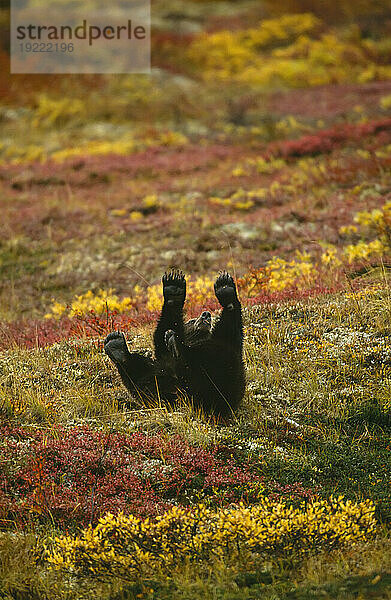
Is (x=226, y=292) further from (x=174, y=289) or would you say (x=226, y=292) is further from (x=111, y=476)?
(x=111, y=476)

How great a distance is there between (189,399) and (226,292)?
45.5 inches

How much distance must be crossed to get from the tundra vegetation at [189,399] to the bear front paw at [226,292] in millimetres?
1098

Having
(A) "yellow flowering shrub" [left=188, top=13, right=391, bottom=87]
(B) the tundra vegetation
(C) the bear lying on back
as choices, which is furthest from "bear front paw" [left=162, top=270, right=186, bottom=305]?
(A) "yellow flowering shrub" [left=188, top=13, right=391, bottom=87]

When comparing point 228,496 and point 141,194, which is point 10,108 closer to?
point 141,194

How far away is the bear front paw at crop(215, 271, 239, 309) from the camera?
584 centimetres

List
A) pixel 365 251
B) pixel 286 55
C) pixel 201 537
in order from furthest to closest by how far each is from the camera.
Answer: pixel 286 55
pixel 365 251
pixel 201 537

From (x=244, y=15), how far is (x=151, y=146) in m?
23.3

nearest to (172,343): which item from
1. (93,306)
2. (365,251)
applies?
(93,306)

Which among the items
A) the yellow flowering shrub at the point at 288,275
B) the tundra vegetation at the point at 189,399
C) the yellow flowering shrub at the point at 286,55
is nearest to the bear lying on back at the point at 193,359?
the tundra vegetation at the point at 189,399

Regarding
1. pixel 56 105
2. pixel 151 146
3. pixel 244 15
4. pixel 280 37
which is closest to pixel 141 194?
pixel 151 146

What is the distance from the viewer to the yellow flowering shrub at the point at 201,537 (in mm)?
4277

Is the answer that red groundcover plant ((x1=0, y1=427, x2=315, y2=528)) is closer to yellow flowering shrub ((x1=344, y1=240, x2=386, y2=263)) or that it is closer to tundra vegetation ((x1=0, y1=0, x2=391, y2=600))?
tundra vegetation ((x1=0, y1=0, x2=391, y2=600))

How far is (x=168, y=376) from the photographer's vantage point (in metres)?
6.12

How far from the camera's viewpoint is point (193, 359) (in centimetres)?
592
